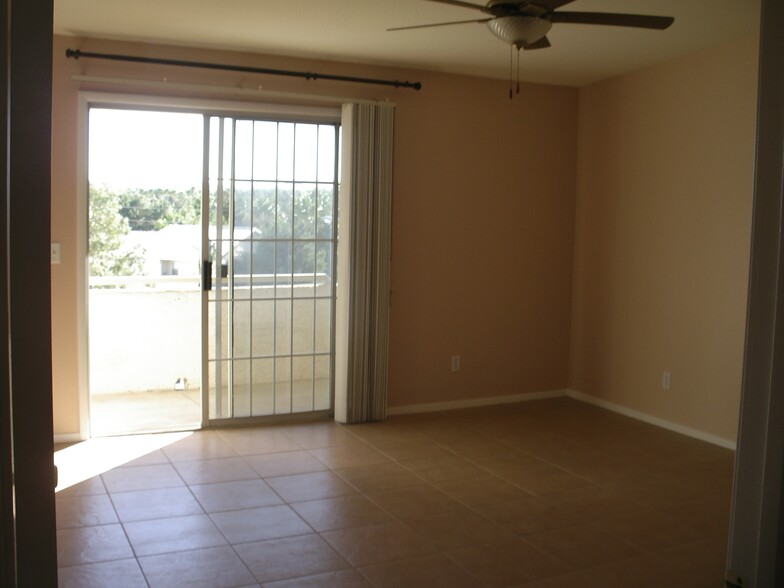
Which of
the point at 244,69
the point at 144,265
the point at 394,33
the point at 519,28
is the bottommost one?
the point at 144,265

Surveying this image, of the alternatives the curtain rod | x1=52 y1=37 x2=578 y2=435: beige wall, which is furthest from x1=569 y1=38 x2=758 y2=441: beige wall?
the curtain rod

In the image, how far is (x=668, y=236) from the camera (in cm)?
515

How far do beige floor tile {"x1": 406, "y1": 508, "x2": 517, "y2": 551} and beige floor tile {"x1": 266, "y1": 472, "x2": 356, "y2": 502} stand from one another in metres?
0.53

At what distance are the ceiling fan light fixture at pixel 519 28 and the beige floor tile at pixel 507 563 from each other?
2150mm

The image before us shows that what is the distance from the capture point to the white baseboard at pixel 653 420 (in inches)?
189

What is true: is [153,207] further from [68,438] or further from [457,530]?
[457,530]

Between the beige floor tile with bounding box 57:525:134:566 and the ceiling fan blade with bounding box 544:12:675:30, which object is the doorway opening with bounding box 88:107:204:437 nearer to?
the beige floor tile with bounding box 57:525:134:566

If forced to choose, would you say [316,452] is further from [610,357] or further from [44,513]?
[44,513]

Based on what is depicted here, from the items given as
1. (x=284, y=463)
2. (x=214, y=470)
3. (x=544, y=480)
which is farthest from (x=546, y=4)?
(x=214, y=470)

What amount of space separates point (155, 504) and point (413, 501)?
49.3 inches

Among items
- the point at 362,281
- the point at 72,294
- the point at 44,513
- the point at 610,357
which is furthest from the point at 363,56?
the point at 44,513

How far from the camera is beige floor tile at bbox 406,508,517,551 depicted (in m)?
3.26

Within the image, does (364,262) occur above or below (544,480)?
above

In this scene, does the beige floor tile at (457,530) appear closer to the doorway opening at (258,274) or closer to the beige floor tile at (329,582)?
the beige floor tile at (329,582)
